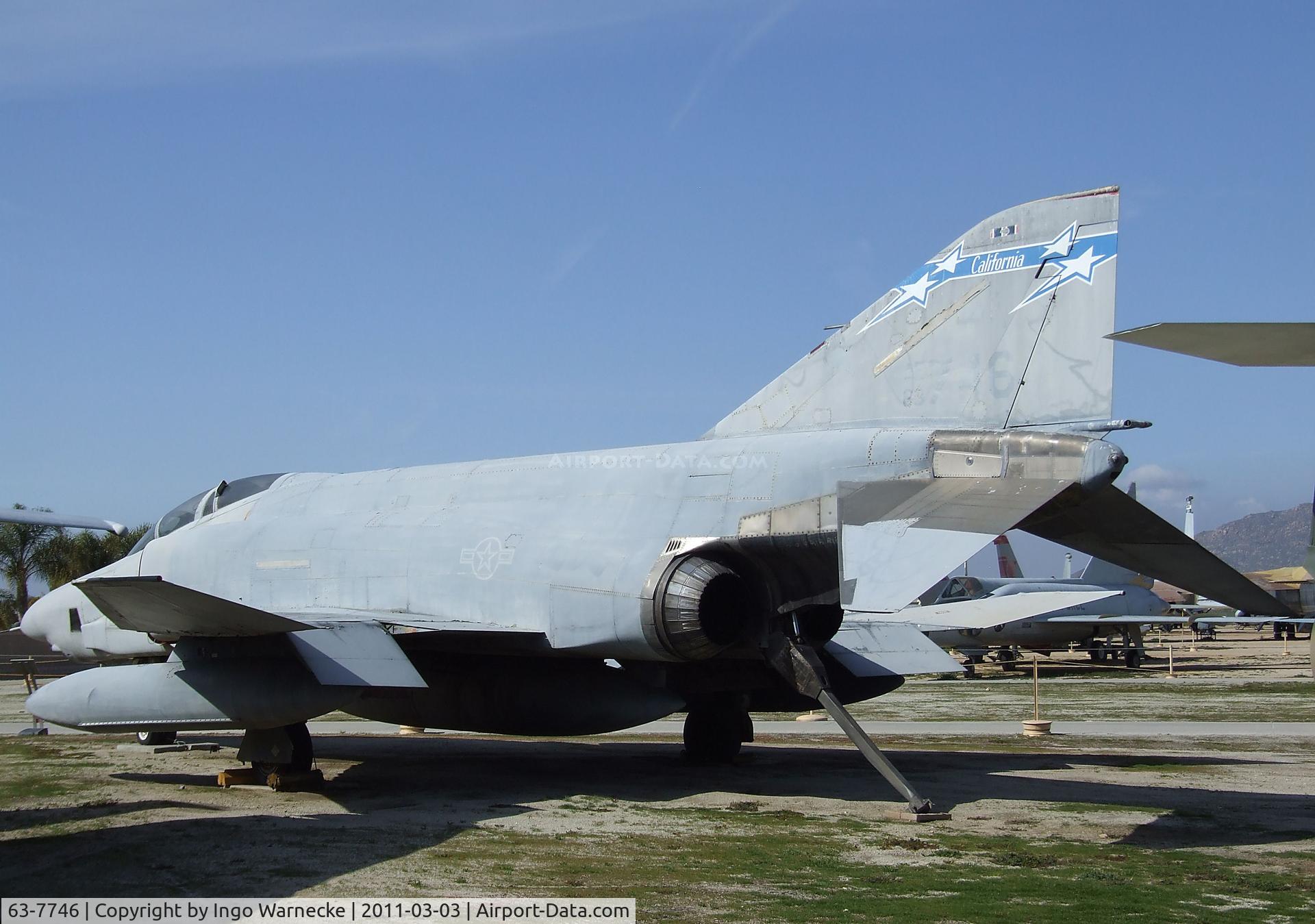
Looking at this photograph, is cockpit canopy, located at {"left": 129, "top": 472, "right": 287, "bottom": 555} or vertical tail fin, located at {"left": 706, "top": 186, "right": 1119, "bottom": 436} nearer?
vertical tail fin, located at {"left": 706, "top": 186, "right": 1119, "bottom": 436}

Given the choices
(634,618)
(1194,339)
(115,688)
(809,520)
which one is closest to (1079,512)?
(809,520)

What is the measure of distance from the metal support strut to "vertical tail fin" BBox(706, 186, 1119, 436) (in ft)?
7.10

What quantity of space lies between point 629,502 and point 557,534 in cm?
75

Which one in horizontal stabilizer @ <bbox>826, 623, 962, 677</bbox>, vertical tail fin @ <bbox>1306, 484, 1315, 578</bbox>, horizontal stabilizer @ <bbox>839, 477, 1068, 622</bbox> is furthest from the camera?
horizontal stabilizer @ <bbox>826, 623, 962, 677</bbox>

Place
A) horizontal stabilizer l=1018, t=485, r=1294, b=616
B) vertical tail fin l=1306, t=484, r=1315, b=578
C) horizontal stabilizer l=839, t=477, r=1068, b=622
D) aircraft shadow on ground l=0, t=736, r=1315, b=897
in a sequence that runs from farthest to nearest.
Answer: horizontal stabilizer l=1018, t=485, r=1294, b=616 < horizontal stabilizer l=839, t=477, r=1068, b=622 < aircraft shadow on ground l=0, t=736, r=1315, b=897 < vertical tail fin l=1306, t=484, r=1315, b=578

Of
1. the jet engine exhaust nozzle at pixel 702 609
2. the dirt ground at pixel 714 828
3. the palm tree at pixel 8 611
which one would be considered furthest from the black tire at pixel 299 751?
the palm tree at pixel 8 611

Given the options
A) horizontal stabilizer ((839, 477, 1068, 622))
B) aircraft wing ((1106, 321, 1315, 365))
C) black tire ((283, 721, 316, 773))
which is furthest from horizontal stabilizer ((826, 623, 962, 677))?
aircraft wing ((1106, 321, 1315, 365))

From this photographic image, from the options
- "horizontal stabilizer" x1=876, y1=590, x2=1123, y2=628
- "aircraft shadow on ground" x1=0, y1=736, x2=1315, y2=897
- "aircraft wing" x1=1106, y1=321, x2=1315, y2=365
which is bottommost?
"aircraft shadow on ground" x1=0, y1=736, x2=1315, y2=897

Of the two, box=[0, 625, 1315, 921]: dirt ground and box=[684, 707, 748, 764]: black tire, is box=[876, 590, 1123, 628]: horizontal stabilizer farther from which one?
box=[684, 707, 748, 764]: black tire

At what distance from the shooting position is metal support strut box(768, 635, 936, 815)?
32.1ft

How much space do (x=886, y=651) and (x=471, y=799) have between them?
473cm

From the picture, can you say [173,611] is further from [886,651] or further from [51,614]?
[886,651]

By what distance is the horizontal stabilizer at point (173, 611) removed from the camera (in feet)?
31.8

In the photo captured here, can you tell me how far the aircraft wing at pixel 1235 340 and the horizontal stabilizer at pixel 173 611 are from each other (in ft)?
23.7
